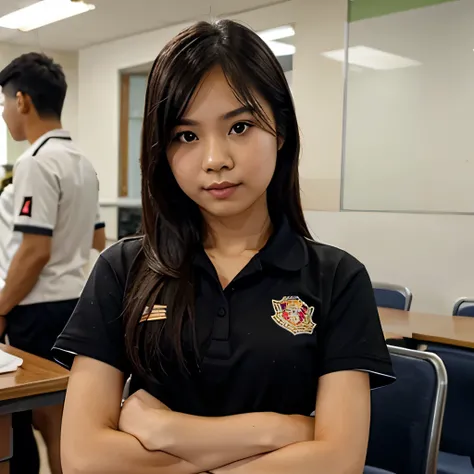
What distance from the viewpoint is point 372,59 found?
4090mm

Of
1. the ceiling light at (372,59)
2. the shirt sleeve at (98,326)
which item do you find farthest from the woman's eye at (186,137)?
the ceiling light at (372,59)

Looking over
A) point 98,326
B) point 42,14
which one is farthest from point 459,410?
point 42,14

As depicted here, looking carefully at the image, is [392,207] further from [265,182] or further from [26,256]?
[265,182]

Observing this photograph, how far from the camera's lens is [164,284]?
0.98 m

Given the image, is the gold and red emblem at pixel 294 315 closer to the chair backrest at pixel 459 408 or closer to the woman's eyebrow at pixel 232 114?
the woman's eyebrow at pixel 232 114

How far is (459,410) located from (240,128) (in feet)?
5.45

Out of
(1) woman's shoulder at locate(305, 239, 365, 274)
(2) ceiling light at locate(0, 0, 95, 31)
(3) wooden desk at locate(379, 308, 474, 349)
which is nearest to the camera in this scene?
(1) woman's shoulder at locate(305, 239, 365, 274)

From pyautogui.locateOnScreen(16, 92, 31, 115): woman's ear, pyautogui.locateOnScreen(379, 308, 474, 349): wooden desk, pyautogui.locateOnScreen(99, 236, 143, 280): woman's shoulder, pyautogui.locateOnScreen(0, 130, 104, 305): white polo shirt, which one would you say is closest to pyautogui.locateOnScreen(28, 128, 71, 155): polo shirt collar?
pyautogui.locateOnScreen(0, 130, 104, 305): white polo shirt

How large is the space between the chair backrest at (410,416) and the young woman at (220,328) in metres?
0.65

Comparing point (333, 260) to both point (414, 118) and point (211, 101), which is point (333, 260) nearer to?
point (211, 101)

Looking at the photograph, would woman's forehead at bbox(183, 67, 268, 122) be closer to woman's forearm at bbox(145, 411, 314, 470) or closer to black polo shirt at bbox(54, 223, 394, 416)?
black polo shirt at bbox(54, 223, 394, 416)

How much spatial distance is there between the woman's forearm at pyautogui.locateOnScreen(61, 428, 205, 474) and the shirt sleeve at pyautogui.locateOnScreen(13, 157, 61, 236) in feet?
4.34

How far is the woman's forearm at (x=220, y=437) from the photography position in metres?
0.89

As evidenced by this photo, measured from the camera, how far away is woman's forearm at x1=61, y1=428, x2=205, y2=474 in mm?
907
